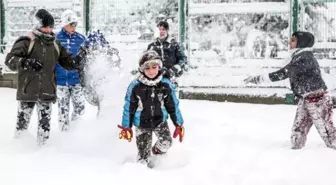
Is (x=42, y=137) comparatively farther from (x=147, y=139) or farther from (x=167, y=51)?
(x=167, y=51)

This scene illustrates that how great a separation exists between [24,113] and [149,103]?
6.00 feet

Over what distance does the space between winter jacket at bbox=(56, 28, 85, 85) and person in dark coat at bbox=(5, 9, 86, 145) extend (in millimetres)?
720

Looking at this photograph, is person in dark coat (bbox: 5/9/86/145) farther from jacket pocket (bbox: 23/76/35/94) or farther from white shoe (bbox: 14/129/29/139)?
white shoe (bbox: 14/129/29/139)

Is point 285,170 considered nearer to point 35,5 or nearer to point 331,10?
point 331,10

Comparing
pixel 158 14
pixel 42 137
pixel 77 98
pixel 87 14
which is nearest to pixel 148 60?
pixel 42 137

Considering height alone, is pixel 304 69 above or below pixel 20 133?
above

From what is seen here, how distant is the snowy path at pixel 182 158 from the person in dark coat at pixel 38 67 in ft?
1.54

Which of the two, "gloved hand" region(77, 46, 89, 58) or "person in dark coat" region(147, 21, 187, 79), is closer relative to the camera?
"gloved hand" region(77, 46, 89, 58)

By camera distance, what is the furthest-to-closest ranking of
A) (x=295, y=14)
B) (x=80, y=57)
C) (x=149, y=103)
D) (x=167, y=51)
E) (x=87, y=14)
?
(x=87, y=14), (x=295, y=14), (x=167, y=51), (x=80, y=57), (x=149, y=103)

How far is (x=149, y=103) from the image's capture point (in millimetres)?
4992

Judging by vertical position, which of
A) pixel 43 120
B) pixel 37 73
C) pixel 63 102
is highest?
pixel 37 73

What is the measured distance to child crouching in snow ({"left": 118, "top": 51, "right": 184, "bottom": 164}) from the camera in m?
4.93

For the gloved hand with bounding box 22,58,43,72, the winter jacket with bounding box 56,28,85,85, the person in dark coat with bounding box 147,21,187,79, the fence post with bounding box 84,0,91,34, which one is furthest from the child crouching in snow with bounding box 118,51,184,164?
the fence post with bounding box 84,0,91,34

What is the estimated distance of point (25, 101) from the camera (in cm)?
568
